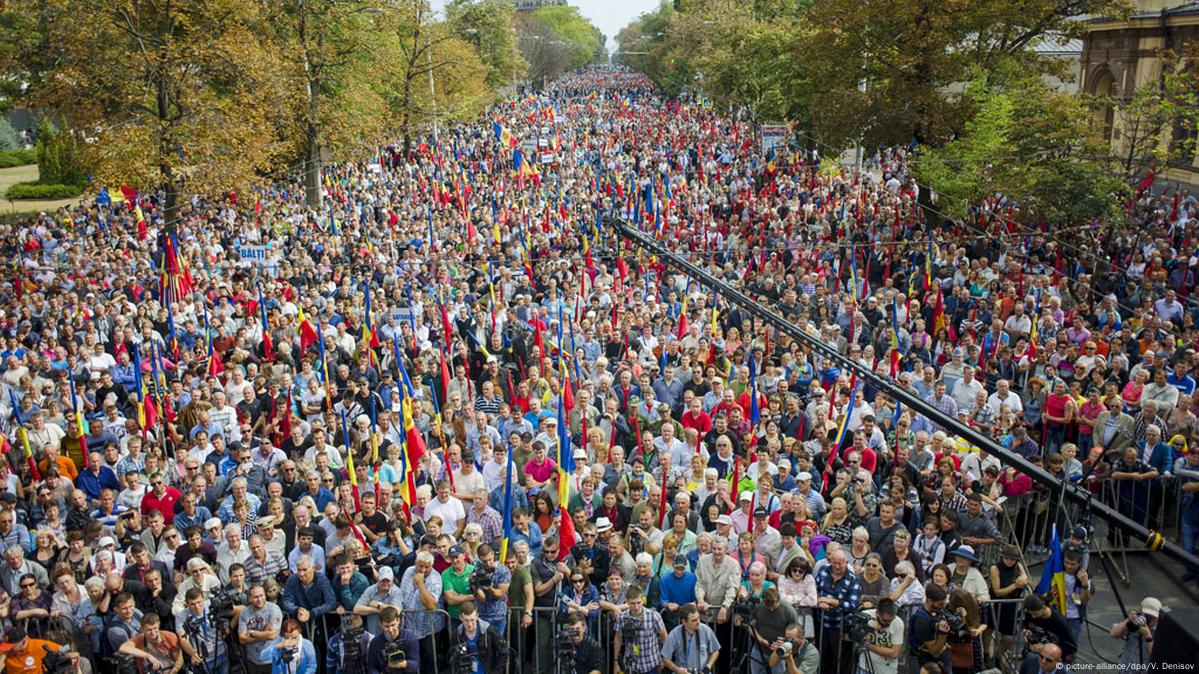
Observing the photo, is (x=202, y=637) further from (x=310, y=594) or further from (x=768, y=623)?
(x=768, y=623)

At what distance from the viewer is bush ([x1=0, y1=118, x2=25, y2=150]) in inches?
2170

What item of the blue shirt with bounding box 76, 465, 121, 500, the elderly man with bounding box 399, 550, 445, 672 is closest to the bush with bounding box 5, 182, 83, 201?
the blue shirt with bounding box 76, 465, 121, 500

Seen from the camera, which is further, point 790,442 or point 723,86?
point 723,86

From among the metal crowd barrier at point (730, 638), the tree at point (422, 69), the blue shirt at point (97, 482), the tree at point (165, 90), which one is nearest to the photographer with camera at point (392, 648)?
the metal crowd barrier at point (730, 638)

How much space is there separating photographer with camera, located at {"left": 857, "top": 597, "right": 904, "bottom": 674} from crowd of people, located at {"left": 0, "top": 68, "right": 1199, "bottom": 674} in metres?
0.02

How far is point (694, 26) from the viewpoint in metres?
70.2

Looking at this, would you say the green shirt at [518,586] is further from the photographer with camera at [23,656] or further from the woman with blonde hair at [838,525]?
the photographer with camera at [23,656]

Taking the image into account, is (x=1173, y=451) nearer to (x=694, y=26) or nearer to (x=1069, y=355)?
(x=1069, y=355)

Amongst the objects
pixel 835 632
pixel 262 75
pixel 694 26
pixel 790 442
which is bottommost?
pixel 835 632

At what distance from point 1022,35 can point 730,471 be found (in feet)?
68.5

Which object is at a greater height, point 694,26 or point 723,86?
point 694,26

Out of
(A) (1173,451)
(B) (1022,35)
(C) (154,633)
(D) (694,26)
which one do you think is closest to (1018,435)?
(A) (1173,451)

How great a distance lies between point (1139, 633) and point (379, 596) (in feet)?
18.4

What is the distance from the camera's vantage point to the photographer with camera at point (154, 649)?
753 cm
